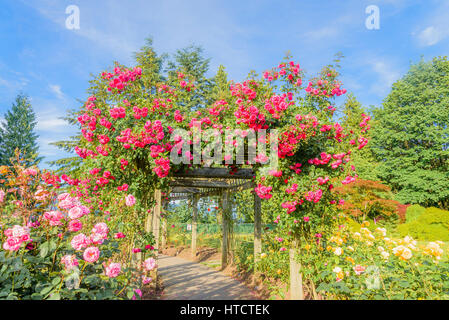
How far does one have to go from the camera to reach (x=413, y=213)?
14477 millimetres

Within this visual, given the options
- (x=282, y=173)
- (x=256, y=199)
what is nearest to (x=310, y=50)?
(x=282, y=173)

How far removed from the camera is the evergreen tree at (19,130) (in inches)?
919

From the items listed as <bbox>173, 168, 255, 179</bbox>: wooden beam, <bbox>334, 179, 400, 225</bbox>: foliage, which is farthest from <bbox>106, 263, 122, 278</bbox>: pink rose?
<bbox>334, 179, 400, 225</bbox>: foliage

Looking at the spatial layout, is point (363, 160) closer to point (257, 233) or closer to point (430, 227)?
point (430, 227)

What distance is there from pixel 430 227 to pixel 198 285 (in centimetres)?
1219

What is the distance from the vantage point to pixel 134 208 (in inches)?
157

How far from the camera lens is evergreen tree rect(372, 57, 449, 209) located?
1744cm

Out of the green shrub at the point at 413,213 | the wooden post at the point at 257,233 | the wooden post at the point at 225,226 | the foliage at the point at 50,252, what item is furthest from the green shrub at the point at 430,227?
the foliage at the point at 50,252

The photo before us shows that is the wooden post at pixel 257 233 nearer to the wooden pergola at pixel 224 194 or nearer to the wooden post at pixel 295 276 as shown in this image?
the wooden pergola at pixel 224 194

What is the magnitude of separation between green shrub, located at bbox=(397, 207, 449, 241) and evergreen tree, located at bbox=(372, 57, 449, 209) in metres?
4.86

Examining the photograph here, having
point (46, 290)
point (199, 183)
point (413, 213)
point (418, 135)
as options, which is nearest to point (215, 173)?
point (199, 183)

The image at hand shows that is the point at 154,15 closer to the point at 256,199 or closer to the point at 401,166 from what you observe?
the point at 256,199

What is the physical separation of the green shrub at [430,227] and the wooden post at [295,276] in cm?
1145
